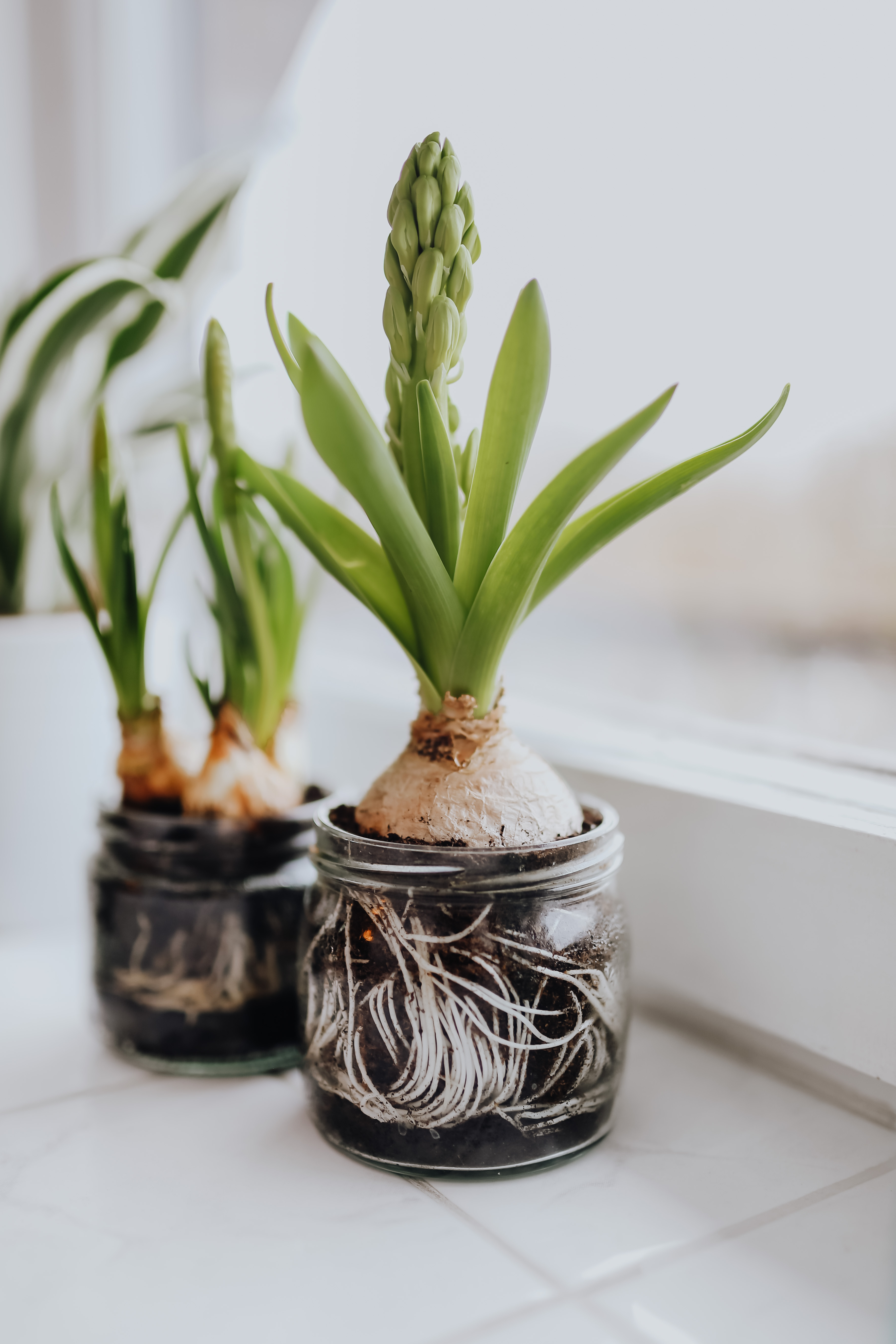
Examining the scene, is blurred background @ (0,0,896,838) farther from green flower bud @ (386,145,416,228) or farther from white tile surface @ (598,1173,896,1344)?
white tile surface @ (598,1173,896,1344)

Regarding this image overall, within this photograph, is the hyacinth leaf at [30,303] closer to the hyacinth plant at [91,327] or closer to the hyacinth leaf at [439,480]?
the hyacinth plant at [91,327]

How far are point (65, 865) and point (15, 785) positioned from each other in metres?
0.06

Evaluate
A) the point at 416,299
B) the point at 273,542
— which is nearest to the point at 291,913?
the point at 273,542

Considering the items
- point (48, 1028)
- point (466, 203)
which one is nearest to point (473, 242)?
point (466, 203)

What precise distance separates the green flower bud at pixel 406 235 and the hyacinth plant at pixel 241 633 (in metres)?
0.11

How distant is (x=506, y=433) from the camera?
A: 1.33 ft

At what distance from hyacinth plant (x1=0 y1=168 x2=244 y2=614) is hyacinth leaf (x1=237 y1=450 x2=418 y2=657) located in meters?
0.26

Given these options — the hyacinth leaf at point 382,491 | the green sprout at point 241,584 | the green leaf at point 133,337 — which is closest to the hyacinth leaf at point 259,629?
the green sprout at point 241,584

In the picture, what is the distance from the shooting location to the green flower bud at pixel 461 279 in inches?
16.4

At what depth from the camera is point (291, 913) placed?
0.53m

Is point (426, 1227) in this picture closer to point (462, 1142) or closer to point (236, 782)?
point (462, 1142)

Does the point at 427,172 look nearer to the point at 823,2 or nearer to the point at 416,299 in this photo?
the point at 416,299

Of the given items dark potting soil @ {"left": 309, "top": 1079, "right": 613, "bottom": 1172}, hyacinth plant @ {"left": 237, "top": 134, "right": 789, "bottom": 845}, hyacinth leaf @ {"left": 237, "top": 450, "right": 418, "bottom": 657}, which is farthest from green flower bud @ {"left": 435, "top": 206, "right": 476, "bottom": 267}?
dark potting soil @ {"left": 309, "top": 1079, "right": 613, "bottom": 1172}

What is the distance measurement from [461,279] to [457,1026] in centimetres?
28
